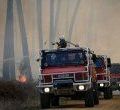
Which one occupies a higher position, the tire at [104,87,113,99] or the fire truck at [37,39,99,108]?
the fire truck at [37,39,99,108]

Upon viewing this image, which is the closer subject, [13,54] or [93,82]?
[93,82]

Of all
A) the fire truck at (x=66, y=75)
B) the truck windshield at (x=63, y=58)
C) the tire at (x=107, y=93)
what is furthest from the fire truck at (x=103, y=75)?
the truck windshield at (x=63, y=58)

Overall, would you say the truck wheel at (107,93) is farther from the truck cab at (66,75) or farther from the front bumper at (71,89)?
the front bumper at (71,89)

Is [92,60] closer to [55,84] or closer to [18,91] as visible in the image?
[55,84]

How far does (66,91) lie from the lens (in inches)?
1099

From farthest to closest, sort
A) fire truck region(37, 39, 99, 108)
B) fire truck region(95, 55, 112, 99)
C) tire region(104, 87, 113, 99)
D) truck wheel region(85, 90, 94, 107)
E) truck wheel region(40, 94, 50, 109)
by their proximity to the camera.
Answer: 1. tire region(104, 87, 113, 99)
2. fire truck region(95, 55, 112, 99)
3. truck wheel region(40, 94, 50, 109)
4. truck wheel region(85, 90, 94, 107)
5. fire truck region(37, 39, 99, 108)

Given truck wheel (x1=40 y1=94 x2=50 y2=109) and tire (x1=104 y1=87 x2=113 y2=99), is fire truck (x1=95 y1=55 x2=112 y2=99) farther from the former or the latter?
truck wheel (x1=40 y1=94 x2=50 y2=109)

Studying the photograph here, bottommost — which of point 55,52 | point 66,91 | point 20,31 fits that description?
point 66,91

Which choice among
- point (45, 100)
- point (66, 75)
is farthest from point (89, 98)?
point (45, 100)

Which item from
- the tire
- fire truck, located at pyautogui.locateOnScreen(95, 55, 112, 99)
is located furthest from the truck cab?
the tire

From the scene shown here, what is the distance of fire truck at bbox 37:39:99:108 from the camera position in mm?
28016

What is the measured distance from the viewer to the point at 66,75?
28312mm

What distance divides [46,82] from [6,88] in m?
6.30

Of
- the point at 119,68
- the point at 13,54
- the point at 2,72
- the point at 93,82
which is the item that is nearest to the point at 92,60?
the point at 93,82
